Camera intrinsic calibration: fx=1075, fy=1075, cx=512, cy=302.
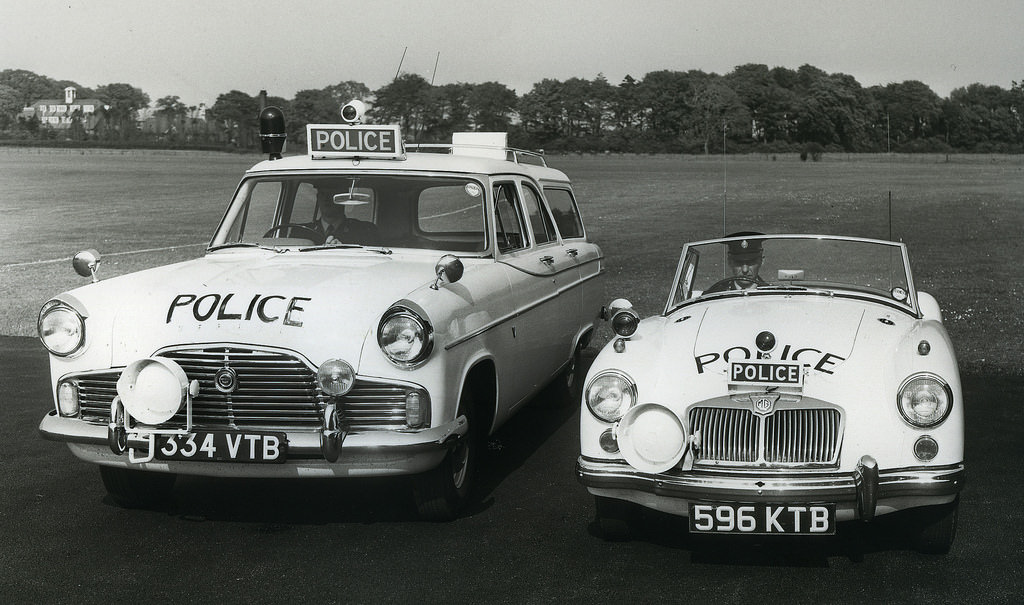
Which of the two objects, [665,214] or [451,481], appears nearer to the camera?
[451,481]

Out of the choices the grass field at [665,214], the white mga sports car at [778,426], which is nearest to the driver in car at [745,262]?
the grass field at [665,214]

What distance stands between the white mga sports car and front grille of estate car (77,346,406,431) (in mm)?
911

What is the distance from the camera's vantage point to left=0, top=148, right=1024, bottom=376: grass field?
48.7 ft

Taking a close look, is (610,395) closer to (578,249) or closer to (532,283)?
(532,283)

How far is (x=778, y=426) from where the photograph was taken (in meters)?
4.46

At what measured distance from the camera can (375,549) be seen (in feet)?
15.8

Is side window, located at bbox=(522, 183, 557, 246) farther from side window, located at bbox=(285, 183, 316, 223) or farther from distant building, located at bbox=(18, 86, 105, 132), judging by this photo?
distant building, located at bbox=(18, 86, 105, 132)

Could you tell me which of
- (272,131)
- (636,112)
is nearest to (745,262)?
(272,131)

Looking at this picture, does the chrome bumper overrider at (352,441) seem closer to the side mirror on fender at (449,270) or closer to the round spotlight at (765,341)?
the side mirror on fender at (449,270)

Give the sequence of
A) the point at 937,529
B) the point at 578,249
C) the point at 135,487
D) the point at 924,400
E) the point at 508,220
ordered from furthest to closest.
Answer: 1. the point at 578,249
2. the point at 508,220
3. the point at 135,487
4. the point at 937,529
5. the point at 924,400

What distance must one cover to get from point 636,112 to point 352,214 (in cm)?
5768

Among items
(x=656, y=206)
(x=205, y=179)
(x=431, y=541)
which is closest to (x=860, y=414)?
(x=431, y=541)

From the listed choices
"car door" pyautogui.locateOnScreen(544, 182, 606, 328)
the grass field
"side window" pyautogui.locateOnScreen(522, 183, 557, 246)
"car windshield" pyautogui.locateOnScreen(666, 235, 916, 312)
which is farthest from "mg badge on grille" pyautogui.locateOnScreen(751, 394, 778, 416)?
"car door" pyautogui.locateOnScreen(544, 182, 606, 328)

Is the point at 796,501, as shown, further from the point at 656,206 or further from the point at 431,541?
the point at 656,206
